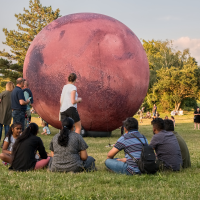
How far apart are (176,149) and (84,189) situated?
216 cm

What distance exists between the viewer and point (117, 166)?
5402 millimetres

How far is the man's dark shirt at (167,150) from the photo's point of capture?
18.5 feet

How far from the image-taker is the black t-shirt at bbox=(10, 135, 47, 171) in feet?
17.8

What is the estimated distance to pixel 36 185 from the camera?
14.4ft

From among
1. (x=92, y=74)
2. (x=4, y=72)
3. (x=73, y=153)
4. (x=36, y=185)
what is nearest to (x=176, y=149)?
(x=73, y=153)

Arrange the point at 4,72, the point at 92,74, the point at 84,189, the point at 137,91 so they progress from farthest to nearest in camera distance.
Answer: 1. the point at 4,72
2. the point at 137,91
3. the point at 92,74
4. the point at 84,189

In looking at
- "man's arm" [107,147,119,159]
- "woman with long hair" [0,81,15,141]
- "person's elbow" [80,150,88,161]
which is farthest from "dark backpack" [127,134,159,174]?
"woman with long hair" [0,81,15,141]

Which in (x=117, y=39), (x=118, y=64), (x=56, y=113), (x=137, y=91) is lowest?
(x=56, y=113)

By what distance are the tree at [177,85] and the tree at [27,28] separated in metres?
17.6

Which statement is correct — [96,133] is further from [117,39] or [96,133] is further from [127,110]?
[117,39]

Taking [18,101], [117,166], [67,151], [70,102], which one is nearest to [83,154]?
[67,151]

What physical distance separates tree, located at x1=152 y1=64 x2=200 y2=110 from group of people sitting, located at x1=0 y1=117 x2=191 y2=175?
39606mm

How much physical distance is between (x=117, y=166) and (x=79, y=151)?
2.27 feet

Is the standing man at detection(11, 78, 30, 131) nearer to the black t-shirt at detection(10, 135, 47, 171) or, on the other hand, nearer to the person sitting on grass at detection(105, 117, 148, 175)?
the black t-shirt at detection(10, 135, 47, 171)
